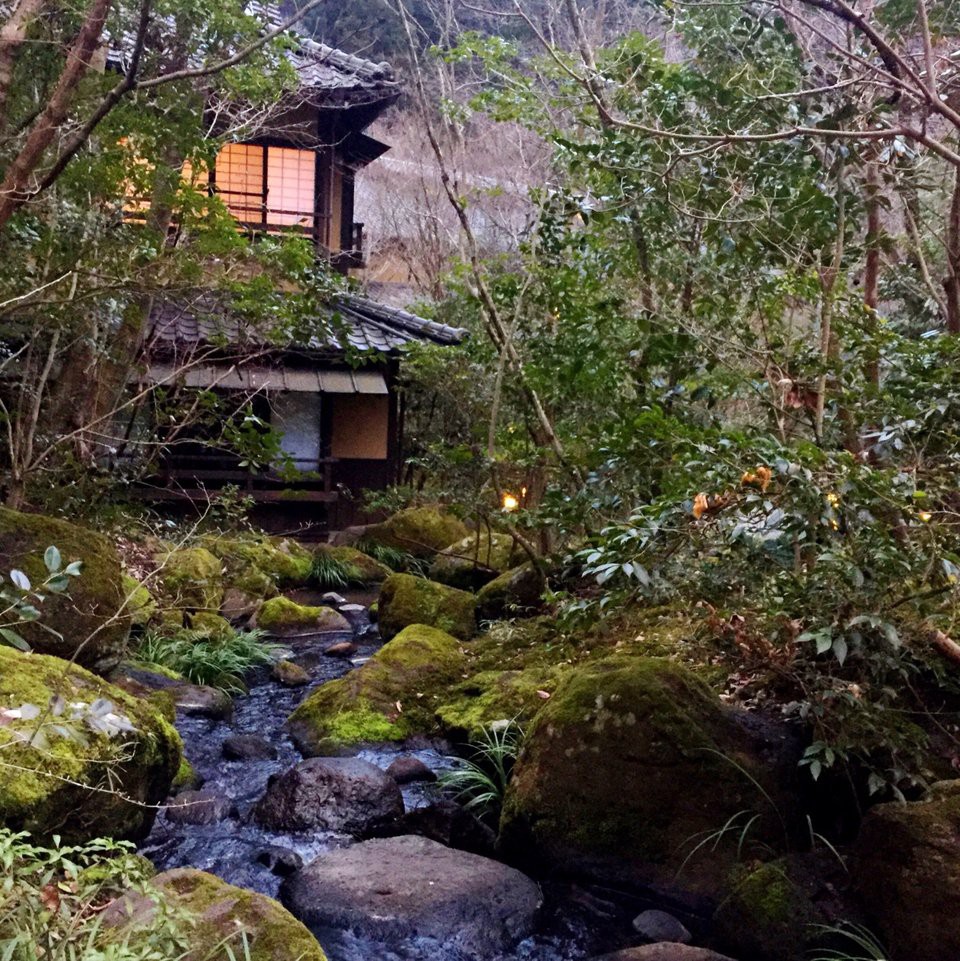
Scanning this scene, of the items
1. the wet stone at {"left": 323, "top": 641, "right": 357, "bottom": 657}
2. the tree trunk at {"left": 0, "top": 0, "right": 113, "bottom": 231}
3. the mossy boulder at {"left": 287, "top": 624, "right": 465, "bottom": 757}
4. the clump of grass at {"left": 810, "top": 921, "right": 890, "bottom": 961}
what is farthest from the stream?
the tree trunk at {"left": 0, "top": 0, "right": 113, "bottom": 231}

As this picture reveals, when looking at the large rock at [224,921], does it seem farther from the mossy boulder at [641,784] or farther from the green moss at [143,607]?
the green moss at [143,607]

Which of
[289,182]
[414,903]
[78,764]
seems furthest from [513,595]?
[289,182]

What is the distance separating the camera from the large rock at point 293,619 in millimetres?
9602

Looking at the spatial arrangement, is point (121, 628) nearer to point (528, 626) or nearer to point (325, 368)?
point (528, 626)

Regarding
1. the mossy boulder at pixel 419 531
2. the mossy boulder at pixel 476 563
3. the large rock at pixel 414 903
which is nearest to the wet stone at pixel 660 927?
the large rock at pixel 414 903

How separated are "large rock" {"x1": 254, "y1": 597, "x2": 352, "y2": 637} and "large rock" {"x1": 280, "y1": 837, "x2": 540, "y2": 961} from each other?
5.41 metres

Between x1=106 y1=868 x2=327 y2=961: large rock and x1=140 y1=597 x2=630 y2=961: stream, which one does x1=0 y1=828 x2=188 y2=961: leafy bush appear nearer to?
x1=106 y1=868 x2=327 y2=961: large rock

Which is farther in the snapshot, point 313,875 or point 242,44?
point 242,44

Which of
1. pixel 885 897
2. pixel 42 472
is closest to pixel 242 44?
pixel 42 472

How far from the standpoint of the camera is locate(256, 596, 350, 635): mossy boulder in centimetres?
961

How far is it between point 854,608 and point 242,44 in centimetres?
491

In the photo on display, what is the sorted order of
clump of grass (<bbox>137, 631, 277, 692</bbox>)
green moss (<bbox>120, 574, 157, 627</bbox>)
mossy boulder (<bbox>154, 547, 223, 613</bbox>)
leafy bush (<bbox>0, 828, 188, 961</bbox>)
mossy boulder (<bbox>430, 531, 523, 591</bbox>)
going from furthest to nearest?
1. mossy boulder (<bbox>430, 531, 523, 591</bbox>)
2. mossy boulder (<bbox>154, 547, 223, 613</bbox>)
3. clump of grass (<bbox>137, 631, 277, 692</bbox>)
4. green moss (<bbox>120, 574, 157, 627</bbox>)
5. leafy bush (<bbox>0, 828, 188, 961</bbox>)

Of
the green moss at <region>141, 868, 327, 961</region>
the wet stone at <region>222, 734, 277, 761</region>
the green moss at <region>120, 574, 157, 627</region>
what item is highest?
the green moss at <region>141, 868, 327, 961</region>

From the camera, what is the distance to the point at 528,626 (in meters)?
7.59
